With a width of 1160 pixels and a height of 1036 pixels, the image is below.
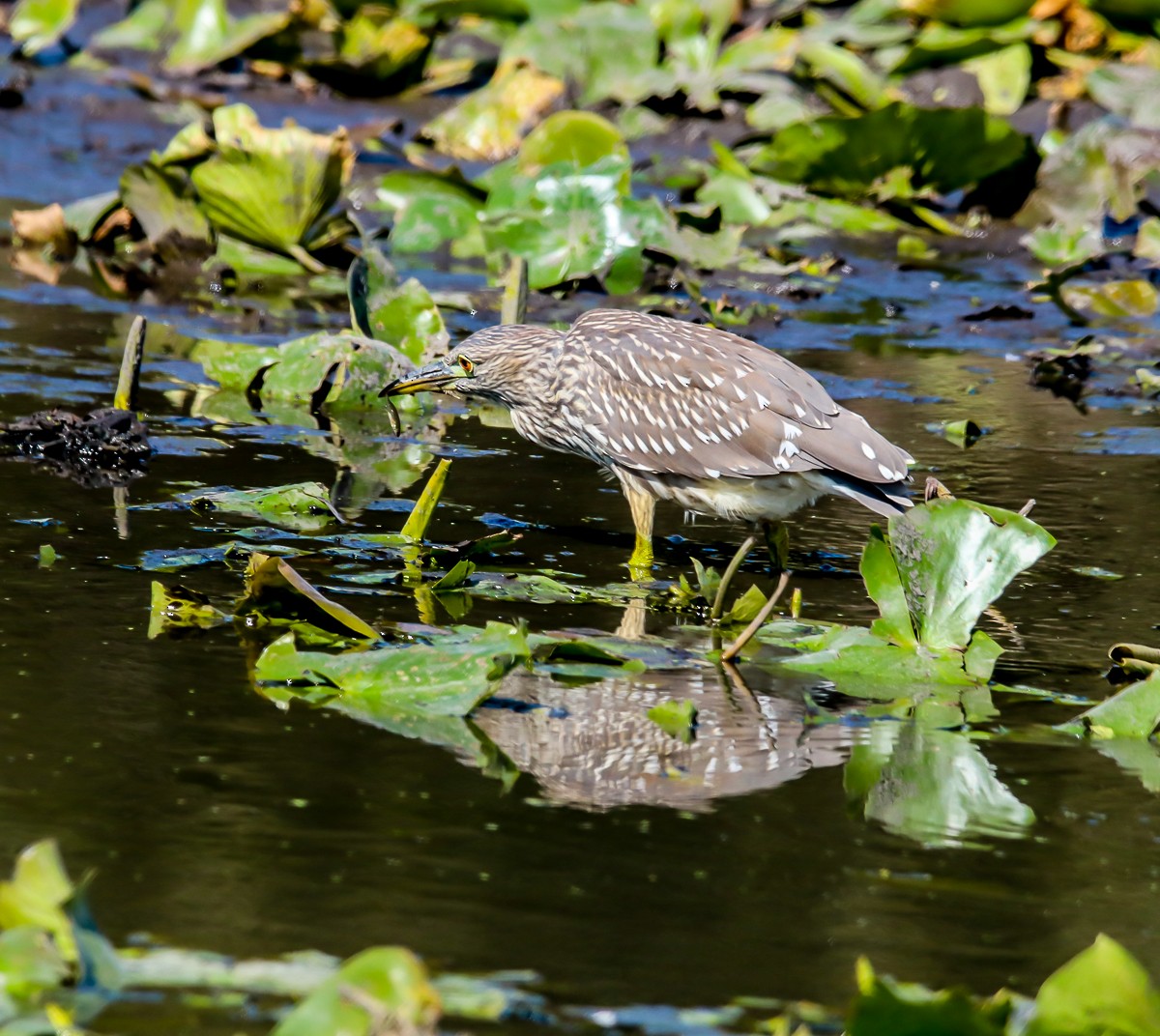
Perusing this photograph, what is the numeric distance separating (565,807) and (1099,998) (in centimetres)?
158

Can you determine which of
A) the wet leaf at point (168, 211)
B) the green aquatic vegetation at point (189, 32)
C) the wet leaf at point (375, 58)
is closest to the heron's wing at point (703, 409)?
the wet leaf at point (168, 211)

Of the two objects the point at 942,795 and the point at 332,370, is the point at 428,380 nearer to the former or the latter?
the point at 332,370

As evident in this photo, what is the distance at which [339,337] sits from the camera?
873 centimetres

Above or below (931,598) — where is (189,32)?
above

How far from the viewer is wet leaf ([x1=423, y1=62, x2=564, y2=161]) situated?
47.7 feet

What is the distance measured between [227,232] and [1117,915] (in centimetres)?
820

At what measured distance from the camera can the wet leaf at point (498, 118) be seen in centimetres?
1455

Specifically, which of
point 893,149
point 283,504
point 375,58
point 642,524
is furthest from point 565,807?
point 375,58

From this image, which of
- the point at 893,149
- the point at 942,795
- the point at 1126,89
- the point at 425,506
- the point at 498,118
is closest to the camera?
the point at 942,795

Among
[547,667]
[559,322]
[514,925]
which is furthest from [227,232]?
[514,925]

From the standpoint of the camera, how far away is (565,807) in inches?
171

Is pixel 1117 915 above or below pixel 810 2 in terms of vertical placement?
below

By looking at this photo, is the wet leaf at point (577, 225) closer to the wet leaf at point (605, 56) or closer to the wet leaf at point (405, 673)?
the wet leaf at point (605, 56)

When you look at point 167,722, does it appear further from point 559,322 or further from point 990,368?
point 990,368
